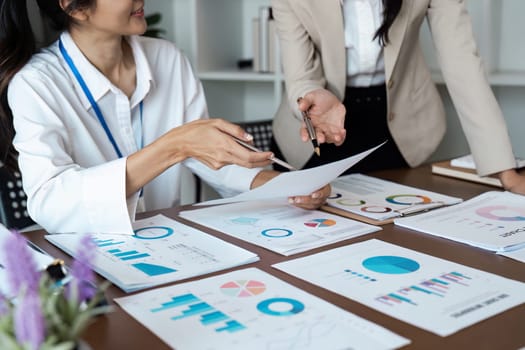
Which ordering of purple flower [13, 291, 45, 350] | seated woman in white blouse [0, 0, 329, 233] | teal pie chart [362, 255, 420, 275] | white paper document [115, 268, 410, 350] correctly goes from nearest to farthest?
purple flower [13, 291, 45, 350] < white paper document [115, 268, 410, 350] < teal pie chart [362, 255, 420, 275] < seated woman in white blouse [0, 0, 329, 233]

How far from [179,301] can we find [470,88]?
989mm

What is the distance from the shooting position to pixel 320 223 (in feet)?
3.80

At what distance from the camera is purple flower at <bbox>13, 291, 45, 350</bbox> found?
449 millimetres

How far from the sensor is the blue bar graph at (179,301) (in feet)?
2.55

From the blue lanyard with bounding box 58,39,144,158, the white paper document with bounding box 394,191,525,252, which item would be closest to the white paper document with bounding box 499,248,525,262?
the white paper document with bounding box 394,191,525,252

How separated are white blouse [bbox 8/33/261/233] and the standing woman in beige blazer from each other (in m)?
0.27

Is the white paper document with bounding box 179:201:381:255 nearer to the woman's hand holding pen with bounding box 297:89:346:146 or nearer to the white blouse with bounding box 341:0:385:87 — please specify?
the woman's hand holding pen with bounding box 297:89:346:146

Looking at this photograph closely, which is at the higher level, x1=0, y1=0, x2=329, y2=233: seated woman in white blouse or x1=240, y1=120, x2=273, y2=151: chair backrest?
x1=0, y1=0, x2=329, y2=233: seated woman in white blouse

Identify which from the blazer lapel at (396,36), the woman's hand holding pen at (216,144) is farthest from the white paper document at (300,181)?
the blazer lapel at (396,36)

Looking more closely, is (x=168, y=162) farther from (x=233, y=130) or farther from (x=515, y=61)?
(x=515, y=61)

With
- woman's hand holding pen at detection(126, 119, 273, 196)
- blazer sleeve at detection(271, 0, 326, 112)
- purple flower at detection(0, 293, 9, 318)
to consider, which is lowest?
purple flower at detection(0, 293, 9, 318)

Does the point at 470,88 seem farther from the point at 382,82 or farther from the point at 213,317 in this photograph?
the point at 213,317

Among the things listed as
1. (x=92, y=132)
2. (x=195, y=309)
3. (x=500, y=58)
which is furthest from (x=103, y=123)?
(x=500, y=58)

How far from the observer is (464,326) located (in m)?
0.72
